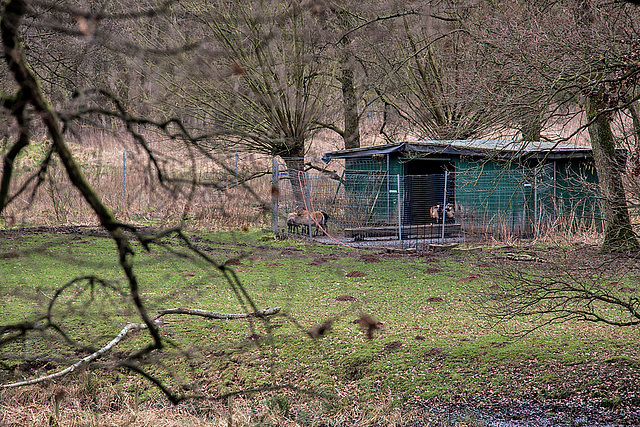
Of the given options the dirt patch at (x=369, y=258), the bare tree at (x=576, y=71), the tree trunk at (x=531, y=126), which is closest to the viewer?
the bare tree at (x=576, y=71)

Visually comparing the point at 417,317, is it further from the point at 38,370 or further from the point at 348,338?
the point at 38,370

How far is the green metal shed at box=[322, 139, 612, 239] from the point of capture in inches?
555

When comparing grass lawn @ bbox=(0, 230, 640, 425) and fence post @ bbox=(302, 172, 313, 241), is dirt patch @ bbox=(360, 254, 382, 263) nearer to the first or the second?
fence post @ bbox=(302, 172, 313, 241)

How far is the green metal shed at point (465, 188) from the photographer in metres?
14.1

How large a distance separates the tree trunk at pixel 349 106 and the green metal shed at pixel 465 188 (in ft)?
6.16

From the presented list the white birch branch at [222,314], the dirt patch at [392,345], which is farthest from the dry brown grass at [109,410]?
the white birch branch at [222,314]

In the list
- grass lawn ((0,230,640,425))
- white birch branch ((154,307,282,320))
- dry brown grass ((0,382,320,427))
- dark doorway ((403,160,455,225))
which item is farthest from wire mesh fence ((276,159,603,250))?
white birch branch ((154,307,282,320))

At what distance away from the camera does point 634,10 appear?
767 cm

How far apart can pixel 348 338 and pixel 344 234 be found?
9235 millimetres

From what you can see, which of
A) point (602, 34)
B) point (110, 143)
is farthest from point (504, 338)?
point (110, 143)

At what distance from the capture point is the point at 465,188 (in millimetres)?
15969

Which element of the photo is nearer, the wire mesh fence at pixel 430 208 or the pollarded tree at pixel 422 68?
the wire mesh fence at pixel 430 208

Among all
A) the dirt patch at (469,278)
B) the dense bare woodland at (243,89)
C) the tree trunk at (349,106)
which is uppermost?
the tree trunk at (349,106)

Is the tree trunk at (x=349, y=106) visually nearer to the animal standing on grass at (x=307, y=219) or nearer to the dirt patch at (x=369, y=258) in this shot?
the animal standing on grass at (x=307, y=219)
